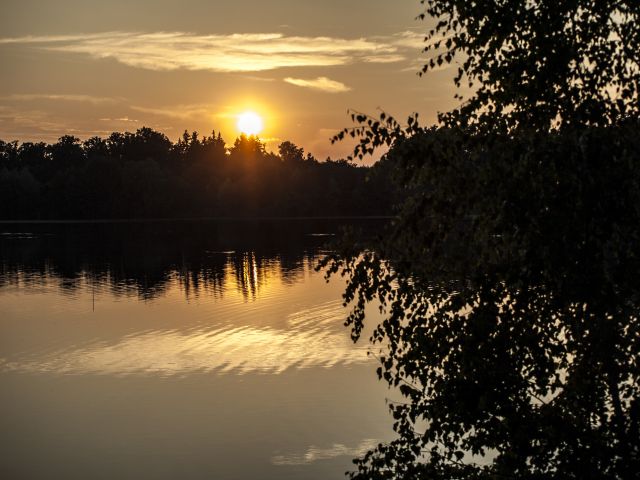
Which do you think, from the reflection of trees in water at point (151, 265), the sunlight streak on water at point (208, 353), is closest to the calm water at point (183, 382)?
the sunlight streak on water at point (208, 353)

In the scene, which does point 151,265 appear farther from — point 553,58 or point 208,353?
point 553,58

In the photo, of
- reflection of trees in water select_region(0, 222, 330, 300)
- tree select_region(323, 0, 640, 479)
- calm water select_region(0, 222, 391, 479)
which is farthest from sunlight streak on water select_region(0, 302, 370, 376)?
tree select_region(323, 0, 640, 479)

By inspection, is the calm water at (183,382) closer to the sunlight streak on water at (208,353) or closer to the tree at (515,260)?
the sunlight streak on water at (208,353)

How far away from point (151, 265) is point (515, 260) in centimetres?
7771

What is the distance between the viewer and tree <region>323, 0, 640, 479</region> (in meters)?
10.7

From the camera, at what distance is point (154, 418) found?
28219mm

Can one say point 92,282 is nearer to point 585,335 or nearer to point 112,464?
point 112,464

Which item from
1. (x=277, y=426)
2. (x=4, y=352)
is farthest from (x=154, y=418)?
(x=4, y=352)

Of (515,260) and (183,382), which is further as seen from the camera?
(183,382)

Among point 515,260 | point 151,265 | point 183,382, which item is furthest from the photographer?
point 151,265

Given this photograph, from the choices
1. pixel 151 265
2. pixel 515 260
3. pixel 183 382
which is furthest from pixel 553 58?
pixel 151 265

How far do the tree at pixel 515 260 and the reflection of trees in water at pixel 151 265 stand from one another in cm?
4747

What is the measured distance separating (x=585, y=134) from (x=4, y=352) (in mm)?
35919

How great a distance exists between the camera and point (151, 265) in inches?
3396
